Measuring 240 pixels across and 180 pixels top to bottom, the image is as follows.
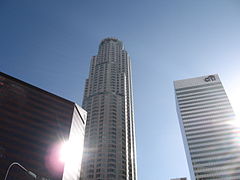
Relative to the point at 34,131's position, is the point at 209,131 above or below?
above

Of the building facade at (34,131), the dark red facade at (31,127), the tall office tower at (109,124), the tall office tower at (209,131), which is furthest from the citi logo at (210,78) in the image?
the dark red facade at (31,127)

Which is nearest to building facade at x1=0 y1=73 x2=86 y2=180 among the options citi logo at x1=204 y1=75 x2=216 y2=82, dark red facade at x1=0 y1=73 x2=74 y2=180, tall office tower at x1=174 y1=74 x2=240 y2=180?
dark red facade at x1=0 y1=73 x2=74 y2=180

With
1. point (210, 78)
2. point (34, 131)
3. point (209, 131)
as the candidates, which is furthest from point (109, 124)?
point (210, 78)

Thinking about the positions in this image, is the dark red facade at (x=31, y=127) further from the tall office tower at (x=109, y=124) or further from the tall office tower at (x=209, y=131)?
the tall office tower at (x=209, y=131)

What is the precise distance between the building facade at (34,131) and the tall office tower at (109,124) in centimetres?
1936

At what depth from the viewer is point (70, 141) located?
99875 mm

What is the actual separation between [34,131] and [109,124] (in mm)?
59865

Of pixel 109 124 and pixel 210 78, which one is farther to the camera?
pixel 210 78

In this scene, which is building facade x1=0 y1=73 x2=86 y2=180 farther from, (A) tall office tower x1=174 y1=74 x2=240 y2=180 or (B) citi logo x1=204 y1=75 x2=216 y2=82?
(B) citi logo x1=204 y1=75 x2=216 y2=82

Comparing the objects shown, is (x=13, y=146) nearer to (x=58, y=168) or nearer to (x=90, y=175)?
(x=58, y=168)

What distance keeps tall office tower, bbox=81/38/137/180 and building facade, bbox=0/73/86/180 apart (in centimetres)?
1936

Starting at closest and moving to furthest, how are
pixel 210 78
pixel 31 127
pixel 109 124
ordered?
pixel 31 127 < pixel 109 124 < pixel 210 78

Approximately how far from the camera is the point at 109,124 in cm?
14162

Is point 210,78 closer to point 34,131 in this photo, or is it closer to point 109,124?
point 109,124
